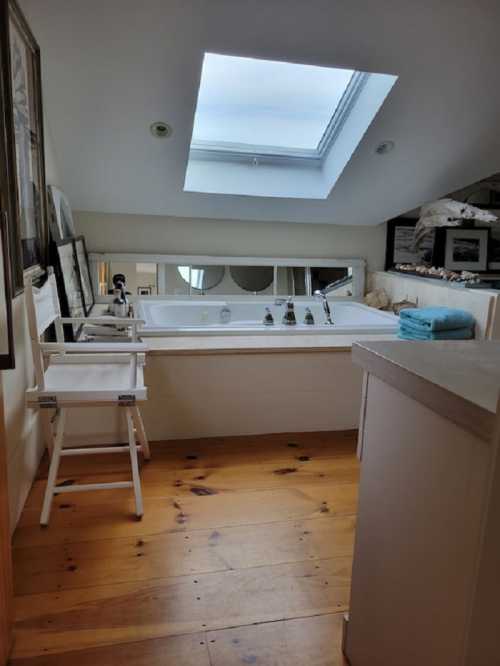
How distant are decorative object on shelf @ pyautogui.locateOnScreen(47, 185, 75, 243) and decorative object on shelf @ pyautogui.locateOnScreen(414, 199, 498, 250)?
7.71ft

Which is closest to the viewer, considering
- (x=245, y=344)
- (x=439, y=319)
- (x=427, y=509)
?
(x=427, y=509)

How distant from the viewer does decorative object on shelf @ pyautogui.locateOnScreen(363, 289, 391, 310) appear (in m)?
3.27

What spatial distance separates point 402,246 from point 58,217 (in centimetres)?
250

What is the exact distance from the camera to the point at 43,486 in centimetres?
183

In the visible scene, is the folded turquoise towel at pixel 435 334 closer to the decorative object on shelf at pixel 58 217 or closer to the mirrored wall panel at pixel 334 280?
the mirrored wall panel at pixel 334 280

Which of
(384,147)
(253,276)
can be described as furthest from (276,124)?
(253,276)

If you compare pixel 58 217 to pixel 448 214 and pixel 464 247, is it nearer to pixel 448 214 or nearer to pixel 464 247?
pixel 448 214

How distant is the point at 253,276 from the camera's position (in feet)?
11.0

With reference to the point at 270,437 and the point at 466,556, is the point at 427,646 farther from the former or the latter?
the point at 270,437

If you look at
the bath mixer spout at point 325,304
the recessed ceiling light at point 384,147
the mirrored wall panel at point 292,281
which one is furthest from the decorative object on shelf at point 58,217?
the recessed ceiling light at point 384,147

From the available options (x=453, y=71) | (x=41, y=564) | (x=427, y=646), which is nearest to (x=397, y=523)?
(x=427, y=646)

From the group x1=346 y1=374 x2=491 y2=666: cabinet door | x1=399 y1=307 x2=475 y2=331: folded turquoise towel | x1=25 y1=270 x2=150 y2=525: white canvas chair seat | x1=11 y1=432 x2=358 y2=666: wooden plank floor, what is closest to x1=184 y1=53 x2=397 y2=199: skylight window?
x1=399 y1=307 x2=475 y2=331: folded turquoise towel

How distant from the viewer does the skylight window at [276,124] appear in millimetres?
2355

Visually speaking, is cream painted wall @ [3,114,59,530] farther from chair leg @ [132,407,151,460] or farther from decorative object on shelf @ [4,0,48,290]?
chair leg @ [132,407,151,460]
